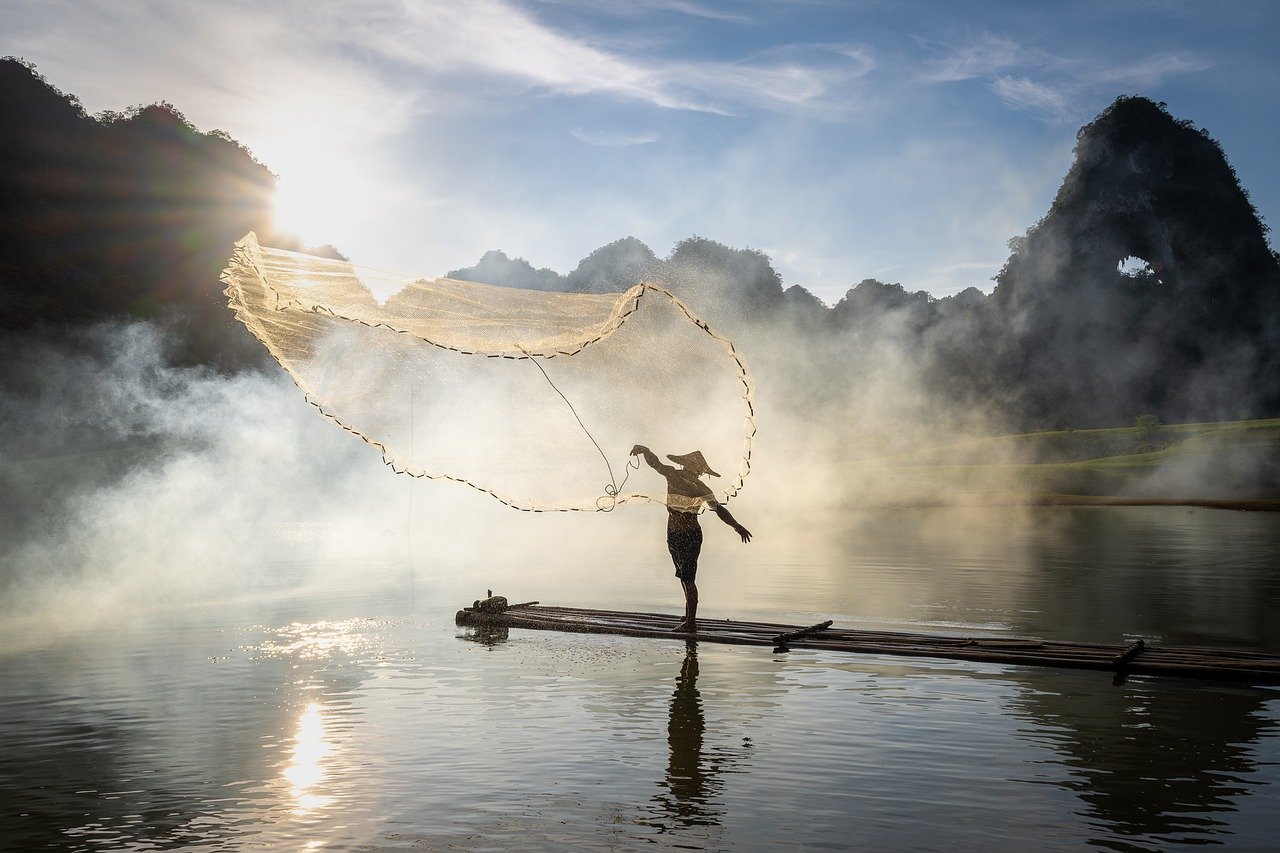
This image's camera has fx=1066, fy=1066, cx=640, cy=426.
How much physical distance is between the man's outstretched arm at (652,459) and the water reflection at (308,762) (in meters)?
4.11

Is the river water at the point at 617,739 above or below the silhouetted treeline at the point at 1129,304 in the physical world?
below

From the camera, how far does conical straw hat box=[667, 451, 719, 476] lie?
11.7m

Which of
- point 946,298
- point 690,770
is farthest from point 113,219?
point 946,298

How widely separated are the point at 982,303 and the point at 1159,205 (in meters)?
15.7

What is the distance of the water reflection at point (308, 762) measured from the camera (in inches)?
291

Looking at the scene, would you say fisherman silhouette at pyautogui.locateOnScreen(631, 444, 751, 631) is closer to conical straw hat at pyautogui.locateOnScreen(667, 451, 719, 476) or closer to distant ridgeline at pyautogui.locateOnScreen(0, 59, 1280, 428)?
conical straw hat at pyautogui.locateOnScreen(667, 451, 719, 476)

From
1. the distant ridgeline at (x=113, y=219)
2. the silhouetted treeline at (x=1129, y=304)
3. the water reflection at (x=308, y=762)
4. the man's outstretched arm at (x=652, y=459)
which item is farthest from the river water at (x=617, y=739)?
the silhouetted treeline at (x=1129, y=304)

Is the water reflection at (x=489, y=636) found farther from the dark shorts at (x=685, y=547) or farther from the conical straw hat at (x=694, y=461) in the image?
the conical straw hat at (x=694, y=461)

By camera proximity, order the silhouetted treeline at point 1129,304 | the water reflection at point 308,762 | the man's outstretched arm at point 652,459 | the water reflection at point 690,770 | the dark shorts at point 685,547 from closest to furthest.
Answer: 1. the water reflection at point 690,770
2. the water reflection at point 308,762
3. the man's outstretched arm at point 652,459
4. the dark shorts at point 685,547
5. the silhouetted treeline at point 1129,304

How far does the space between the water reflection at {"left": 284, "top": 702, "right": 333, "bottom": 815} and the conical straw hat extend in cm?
447

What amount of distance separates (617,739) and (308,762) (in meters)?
2.47

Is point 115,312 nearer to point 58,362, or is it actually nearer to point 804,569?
point 58,362

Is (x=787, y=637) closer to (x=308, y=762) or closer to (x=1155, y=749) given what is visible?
(x=1155, y=749)

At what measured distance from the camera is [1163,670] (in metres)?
9.95
